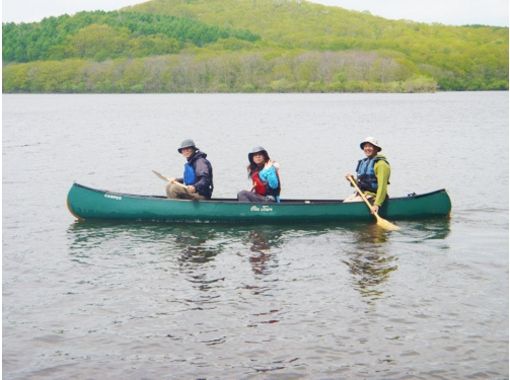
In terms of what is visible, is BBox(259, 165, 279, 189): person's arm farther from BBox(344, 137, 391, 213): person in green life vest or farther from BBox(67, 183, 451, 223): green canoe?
BBox(344, 137, 391, 213): person in green life vest

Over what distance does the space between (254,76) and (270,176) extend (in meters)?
179

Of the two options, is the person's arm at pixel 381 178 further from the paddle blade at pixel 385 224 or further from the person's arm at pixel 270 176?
the person's arm at pixel 270 176

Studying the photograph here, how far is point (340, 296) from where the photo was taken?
462 inches

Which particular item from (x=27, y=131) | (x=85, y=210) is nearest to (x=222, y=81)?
(x=27, y=131)

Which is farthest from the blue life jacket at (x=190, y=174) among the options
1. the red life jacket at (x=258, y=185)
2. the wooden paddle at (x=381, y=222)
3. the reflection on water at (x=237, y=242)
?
the wooden paddle at (x=381, y=222)

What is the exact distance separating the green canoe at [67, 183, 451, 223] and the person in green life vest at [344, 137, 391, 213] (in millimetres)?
363

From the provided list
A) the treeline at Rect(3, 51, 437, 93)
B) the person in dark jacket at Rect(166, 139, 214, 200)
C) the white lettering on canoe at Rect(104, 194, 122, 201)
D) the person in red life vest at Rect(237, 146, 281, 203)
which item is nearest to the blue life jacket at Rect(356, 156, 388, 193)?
the person in red life vest at Rect(237, 146, 281, 203)

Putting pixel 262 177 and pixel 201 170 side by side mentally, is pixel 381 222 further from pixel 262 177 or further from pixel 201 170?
pixel 201 170

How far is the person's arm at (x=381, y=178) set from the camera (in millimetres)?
16516

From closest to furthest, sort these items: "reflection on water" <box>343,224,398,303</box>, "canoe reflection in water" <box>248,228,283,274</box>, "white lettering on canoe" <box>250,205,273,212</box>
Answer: "reflection on water" <box>343,224,398,303</box>
"canoe reflection in water" <box>248,228,283,274</box>
"white lettering on canoe" <box>250,205,273,212</box>

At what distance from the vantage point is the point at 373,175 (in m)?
16.9

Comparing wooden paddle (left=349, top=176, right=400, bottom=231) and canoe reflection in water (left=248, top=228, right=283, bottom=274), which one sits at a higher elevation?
wooden paddle (left=349, top=176, right=400, bottom=231)

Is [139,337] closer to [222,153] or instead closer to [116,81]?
[222,153]

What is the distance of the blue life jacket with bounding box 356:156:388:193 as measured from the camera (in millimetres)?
16875
